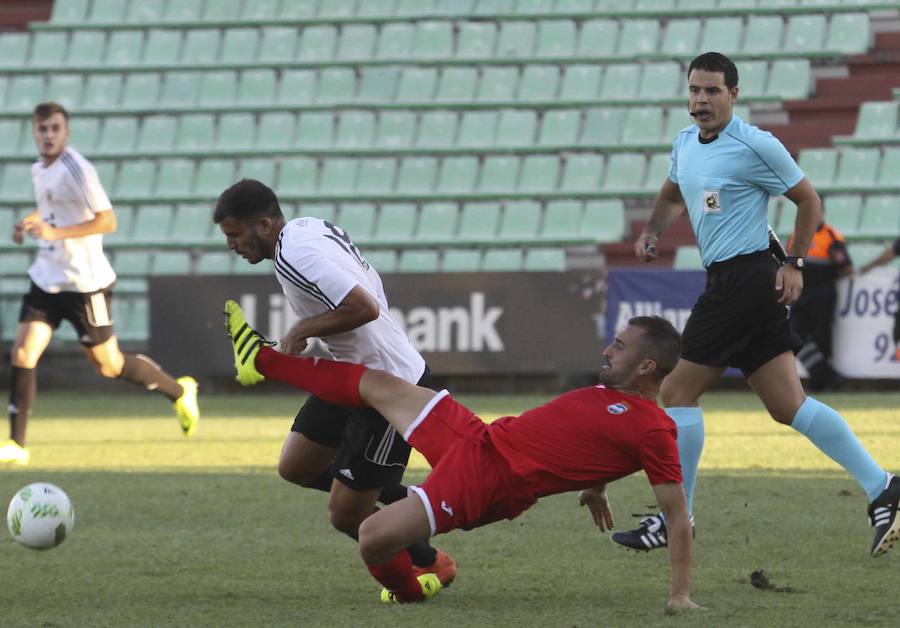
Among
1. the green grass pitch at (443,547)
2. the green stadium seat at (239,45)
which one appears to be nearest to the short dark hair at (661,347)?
the green grass pitch at (443,547)

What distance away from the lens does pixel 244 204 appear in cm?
491

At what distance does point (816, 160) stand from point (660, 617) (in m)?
12.7

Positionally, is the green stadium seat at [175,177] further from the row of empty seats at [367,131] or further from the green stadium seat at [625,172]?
the green stadium seat at [625,172]

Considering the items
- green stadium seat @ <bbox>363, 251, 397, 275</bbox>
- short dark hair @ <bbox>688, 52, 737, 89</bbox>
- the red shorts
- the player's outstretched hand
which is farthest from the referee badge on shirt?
green stadium seat @ <bbox>363, 251, 397, 275</bbox>

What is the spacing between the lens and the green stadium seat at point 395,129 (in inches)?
715

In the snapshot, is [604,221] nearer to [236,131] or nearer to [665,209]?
[236,131]

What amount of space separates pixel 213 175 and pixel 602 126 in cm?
459

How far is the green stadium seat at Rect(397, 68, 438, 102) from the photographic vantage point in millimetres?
18609

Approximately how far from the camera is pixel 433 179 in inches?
696

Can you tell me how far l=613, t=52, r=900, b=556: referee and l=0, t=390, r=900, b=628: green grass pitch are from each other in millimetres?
455

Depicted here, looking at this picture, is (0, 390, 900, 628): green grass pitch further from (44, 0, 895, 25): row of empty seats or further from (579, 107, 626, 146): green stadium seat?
(44, 0, 895, 25): row of empty seats

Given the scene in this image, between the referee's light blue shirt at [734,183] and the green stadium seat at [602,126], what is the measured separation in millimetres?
11627

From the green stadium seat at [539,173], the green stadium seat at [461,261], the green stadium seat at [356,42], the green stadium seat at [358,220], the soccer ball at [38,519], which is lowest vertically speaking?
the green stadium seat at [461,261]

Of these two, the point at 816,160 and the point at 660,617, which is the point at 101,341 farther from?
the point at 816,160
